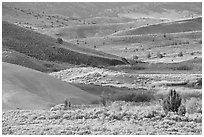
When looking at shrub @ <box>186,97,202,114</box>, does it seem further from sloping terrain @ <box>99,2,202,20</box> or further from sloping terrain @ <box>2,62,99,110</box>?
sloping terrain @ <box>99,2,202,20</box>

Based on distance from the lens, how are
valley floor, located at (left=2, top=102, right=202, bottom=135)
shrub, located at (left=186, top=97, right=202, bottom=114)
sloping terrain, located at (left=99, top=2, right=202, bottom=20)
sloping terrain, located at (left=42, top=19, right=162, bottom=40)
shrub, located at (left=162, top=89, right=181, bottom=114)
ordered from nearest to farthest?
valley floor, located at (left=2, top=102, right=202, bottom=135), shrub, located at (left=162, top=89, right=181, bottom=114), shrub, located at (left=186, top=97, right=202, bottom=114), sloping terrain, located at (left=42, top=19, right=162, bottom=40), sloping terrain, located at (left=99, top=2, right=202, bottom=20)

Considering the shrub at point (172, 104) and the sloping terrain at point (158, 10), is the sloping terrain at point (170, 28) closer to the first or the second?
the shrub at point (172, 104)

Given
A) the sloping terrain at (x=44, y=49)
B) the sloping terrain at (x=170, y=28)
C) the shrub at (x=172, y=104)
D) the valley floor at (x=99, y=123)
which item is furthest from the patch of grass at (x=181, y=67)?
the sloping terrain at (x=170, y=28)

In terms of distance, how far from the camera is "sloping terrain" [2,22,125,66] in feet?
119

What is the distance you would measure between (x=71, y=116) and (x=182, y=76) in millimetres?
15319

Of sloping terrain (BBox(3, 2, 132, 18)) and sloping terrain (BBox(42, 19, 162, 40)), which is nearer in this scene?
sloping terrain (BBox(42, 19, 162, 40))

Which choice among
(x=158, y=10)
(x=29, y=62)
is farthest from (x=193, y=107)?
(x=158, y=10)

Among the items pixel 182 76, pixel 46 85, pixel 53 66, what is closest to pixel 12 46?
pixel 53 66

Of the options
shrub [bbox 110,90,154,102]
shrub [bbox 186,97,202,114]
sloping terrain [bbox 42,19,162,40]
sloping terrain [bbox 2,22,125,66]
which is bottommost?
shrub [bbox 186,97,202,114]

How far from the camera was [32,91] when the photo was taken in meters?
18.5

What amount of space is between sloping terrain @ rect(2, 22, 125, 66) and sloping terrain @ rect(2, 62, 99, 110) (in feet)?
51.5

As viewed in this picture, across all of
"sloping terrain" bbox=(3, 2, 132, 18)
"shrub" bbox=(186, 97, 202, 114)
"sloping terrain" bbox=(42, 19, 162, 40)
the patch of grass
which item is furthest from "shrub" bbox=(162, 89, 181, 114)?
"sloping terrain" bbox=(3, 2, 132, 18)

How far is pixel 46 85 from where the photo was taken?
19.3 m

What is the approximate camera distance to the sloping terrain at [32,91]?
1714 cm
